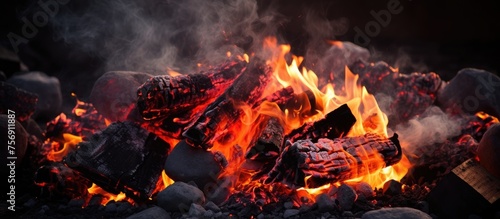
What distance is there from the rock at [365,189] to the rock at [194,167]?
138 centimetres

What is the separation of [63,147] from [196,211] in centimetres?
285

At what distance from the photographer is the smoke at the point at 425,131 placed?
4277 mm

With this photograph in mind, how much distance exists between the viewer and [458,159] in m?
4.00

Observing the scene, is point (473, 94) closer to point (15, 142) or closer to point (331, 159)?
point (331, 159)

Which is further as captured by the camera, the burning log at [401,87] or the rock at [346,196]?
A: the burning log at [401,87]

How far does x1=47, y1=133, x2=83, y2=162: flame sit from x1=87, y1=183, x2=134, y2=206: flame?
114 centimetres

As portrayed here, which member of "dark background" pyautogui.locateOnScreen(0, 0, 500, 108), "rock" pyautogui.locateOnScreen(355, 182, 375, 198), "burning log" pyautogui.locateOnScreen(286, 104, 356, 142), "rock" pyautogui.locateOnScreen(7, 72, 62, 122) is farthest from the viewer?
"dark background" pyautogui.locateOnScreen(0, 0, 500, 108)

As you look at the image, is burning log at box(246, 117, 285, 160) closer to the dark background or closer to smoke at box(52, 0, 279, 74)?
smoke at box(52, 0, 279, 74)

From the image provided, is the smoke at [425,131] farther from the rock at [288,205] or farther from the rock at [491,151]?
the rock at [288,205]

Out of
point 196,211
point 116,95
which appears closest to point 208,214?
point 196,211

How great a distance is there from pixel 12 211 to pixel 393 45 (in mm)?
8418

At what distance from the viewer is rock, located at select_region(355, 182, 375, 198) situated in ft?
11.4

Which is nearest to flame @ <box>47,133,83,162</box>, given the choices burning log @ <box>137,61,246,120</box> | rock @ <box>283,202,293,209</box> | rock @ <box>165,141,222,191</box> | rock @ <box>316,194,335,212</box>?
burning log @ <box>137,61,246,120</box>

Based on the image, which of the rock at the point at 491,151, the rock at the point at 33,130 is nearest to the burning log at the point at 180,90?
the rock at the point at 33,130
